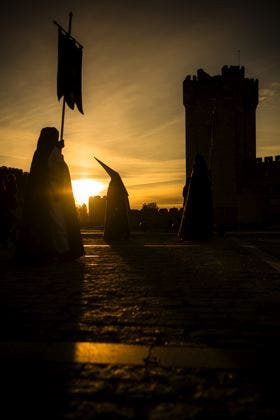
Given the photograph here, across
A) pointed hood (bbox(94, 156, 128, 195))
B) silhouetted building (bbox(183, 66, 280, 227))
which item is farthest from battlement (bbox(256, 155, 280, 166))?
pointed hood (bbox(94, 156, 128, 195))

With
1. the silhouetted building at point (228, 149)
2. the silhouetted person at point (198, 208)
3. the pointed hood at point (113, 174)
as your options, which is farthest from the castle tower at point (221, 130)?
the silhouetted person at point (198, 208)

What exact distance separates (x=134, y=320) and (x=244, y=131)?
37799 millimetres

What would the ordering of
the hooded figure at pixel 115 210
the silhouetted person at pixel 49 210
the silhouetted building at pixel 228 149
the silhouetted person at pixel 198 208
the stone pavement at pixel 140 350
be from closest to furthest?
1. the stone pavement at pixel 140 350
2. the silhouetted person at pixel 49 210
3. the silhouetted person at pixel 198 208
4. the hooded figure at pixel 115 210
5. the silhouetted building at pixel 228 149

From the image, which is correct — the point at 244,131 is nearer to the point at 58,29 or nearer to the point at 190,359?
the point at 58,29

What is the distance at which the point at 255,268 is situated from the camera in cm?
616

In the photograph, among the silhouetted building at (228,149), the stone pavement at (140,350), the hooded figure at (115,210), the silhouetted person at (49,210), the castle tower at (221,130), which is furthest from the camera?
the castle tower at (221,130)

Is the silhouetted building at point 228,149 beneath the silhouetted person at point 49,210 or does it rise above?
above

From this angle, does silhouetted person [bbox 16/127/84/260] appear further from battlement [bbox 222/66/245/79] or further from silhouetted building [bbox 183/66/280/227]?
battlement [bbox 222/66/245/79]

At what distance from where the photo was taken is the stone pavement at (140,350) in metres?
1.71

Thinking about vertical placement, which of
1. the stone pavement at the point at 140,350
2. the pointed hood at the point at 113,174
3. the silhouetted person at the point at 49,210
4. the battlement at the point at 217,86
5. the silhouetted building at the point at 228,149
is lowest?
the stone pavement at the point at 140,350

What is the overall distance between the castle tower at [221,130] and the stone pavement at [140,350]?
1247 inches

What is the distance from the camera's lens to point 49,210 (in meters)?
6.90

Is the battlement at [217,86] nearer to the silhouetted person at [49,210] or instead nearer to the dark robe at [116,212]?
the dark robe at [116,212]

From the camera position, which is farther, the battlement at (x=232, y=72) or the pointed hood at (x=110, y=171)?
the battlement at (x=232, y=72)
